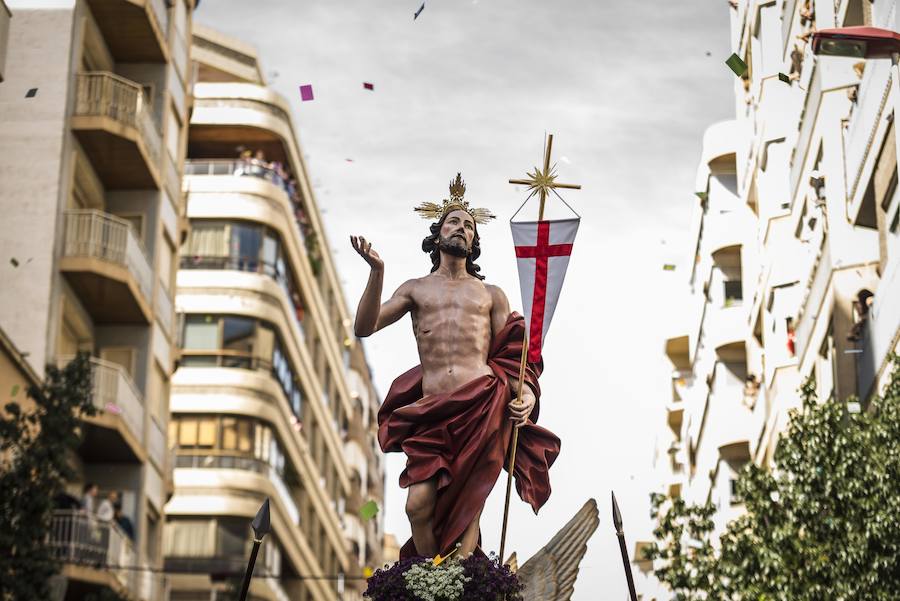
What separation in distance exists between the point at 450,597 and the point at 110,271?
26.8m

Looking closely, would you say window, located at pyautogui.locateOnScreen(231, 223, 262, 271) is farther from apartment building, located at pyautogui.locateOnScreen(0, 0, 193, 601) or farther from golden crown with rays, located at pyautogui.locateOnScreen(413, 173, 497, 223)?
golden crown with rays, located at pyautogui.locateOnScreen(413, 173, 497, 223)

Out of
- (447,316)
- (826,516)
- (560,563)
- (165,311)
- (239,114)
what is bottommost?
(560,563)

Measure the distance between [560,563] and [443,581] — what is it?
208cm

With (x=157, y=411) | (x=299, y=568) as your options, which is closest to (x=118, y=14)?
(x=157, y=411)

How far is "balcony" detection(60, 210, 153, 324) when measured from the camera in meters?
39.5

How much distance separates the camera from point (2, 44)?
108 feet

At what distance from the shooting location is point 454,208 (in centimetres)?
1617

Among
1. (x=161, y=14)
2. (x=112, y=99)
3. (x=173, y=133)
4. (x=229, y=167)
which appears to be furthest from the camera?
(x=229, y=167)

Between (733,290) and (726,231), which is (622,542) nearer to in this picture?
(726,231)

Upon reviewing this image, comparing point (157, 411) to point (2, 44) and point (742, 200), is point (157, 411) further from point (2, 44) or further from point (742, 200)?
point (742, 200)

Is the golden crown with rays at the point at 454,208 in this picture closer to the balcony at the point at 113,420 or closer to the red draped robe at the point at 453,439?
the red draped robe at the point at 453,439

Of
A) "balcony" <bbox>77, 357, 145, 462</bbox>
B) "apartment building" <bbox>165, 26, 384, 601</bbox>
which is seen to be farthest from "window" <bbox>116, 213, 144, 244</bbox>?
"apartment building" <bbox>165, 26, 384, 601</bbox>

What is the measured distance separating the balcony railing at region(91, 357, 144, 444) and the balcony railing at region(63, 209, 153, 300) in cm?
217

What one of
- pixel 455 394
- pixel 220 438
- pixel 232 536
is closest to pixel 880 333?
pixel 455 394
